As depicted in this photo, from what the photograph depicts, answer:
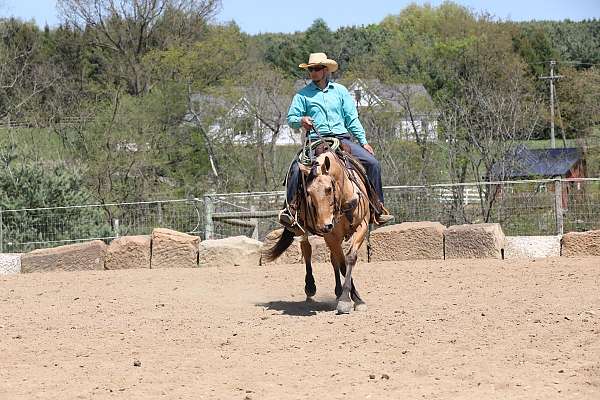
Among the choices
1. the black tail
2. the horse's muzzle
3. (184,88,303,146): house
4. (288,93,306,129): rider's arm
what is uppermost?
(184,88,303,146): house

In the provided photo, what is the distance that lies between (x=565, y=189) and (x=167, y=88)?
2071 centimetres

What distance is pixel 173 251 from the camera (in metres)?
14.5

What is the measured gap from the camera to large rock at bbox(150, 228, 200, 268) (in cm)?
1446

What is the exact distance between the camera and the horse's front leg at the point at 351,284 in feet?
31.0

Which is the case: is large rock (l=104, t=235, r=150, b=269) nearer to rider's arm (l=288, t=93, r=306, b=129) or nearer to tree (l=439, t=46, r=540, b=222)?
rider's arm (l=288, t=93, r=306, b=129)

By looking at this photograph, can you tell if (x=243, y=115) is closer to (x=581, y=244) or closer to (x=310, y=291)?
(x=581, y=244)

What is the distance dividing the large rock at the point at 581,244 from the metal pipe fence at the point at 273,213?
2142mm

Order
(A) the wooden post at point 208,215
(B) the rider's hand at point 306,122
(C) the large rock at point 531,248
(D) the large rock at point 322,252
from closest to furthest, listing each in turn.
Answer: (B) the rider's hand at point 306,122 < (C) the large rock at point 531,248 < (D) the large rock at point 322,252 < (A) the wooden post at point 208,215

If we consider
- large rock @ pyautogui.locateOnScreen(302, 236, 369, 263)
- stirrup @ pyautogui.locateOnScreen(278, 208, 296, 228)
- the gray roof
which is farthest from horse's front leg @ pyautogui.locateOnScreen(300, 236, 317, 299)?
the gray roof

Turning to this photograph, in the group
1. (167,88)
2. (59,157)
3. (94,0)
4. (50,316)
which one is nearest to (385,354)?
(50,316)

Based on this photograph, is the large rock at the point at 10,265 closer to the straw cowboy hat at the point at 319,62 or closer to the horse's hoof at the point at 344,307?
the straw cowboy hat at the point at 319,62

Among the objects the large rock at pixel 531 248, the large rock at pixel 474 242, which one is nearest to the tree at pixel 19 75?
the large rock at pixel 474 242

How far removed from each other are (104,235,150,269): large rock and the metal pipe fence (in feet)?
10.4

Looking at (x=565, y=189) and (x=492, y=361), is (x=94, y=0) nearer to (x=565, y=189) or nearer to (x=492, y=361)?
(x=565, y=189)
